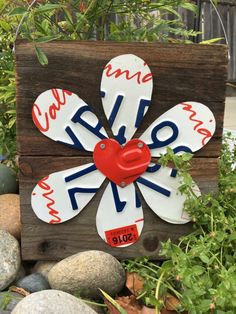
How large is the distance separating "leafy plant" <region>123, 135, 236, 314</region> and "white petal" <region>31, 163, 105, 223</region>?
348 millimetres

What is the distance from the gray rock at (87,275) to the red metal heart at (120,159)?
0.36m

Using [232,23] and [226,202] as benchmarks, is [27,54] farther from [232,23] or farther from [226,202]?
[232,23]

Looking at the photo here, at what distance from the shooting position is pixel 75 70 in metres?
2.17

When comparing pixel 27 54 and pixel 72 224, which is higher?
pixel 27 54

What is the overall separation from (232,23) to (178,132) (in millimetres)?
9571

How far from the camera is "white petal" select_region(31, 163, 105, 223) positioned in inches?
88.2

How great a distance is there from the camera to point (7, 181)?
2900 millimetres

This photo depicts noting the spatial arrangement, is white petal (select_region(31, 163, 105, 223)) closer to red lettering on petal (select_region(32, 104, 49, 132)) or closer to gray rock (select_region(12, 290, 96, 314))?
red lettering on petal (select_region(32, 104, 49, 132))

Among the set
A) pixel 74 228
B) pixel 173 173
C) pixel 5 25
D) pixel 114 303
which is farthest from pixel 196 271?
pixel 5 25

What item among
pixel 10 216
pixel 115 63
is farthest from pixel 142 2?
pixel 10 216

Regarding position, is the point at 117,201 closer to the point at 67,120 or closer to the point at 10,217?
the point at 67,120

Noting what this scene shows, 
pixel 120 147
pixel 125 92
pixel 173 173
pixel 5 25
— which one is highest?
pixel 5 25

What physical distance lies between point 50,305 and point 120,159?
30.4 inches

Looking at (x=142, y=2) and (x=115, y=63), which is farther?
(x=142, y=2)
